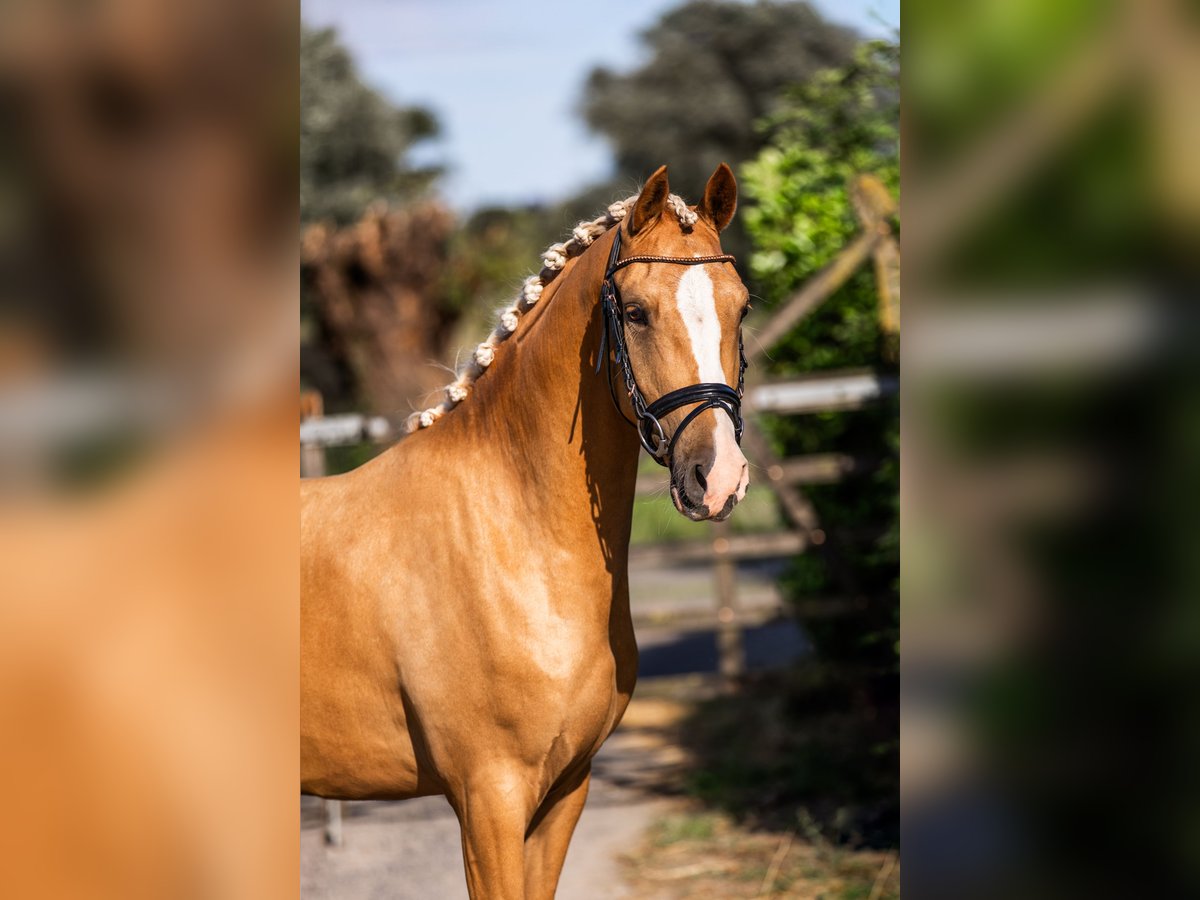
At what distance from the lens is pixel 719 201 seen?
2410 millimetres

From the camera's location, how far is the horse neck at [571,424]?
243 centimetres

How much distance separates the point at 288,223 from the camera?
0.98 meters

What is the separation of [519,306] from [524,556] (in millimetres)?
623

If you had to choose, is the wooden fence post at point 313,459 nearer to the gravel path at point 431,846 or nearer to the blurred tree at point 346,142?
the gravel path at point 431,846

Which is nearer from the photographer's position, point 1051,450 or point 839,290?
point 1051,450

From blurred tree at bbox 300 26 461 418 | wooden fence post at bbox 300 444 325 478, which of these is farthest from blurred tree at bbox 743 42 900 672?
blurred tree at bbox 300 26 461 418

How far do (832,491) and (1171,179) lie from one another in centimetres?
561

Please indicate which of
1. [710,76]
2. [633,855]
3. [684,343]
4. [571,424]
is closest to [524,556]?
[571,424]

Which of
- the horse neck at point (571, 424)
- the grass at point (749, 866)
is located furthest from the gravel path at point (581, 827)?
the horse neck at point (571, 424)

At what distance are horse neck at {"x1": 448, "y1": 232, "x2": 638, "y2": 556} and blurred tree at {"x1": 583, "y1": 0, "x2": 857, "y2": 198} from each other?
3414 cm

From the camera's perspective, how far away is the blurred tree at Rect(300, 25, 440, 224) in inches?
993

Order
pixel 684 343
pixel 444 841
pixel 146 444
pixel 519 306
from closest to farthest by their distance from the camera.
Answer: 1. pixel 146 444
2. pixel 684 343
3. pixel 519 306
4. pixel 444 841

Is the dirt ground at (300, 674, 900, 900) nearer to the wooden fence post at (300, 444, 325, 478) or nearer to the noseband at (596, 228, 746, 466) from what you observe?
the wooden fence post at (300, 444, 325, 478)

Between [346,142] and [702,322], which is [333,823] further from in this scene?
[346,142]
